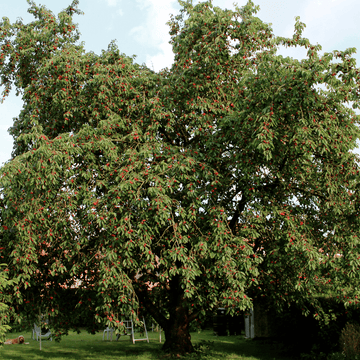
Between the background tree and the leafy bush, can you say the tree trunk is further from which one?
the leafy bush

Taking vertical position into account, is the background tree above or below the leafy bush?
above

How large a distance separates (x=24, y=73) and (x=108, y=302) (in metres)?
7.11

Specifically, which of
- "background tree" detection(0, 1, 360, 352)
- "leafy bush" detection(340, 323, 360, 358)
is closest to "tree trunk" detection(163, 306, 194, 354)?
"background tree" detection(0, 1, 360, 352)

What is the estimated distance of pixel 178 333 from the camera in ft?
37.9

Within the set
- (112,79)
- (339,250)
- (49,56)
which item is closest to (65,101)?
(112,79)

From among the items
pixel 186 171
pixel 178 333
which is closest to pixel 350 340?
pixel 178 333

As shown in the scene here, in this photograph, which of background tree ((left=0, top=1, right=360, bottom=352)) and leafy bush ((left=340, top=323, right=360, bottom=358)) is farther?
leafy bush ((left=340, top=323, right=360, bottom=358))

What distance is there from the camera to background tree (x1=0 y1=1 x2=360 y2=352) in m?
7.73

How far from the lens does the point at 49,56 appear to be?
412 inches

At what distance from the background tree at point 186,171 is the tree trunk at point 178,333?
97.9 inches

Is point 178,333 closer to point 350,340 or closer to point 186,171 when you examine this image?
point 350,340

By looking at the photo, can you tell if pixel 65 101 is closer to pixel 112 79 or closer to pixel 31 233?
pixel 112 79

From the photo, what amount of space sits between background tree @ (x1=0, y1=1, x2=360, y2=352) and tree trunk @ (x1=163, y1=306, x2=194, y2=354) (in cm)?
249

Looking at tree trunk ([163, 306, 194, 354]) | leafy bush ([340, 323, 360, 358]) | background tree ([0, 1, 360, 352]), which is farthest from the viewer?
tree trunk ([163, 306, 194, 354])
